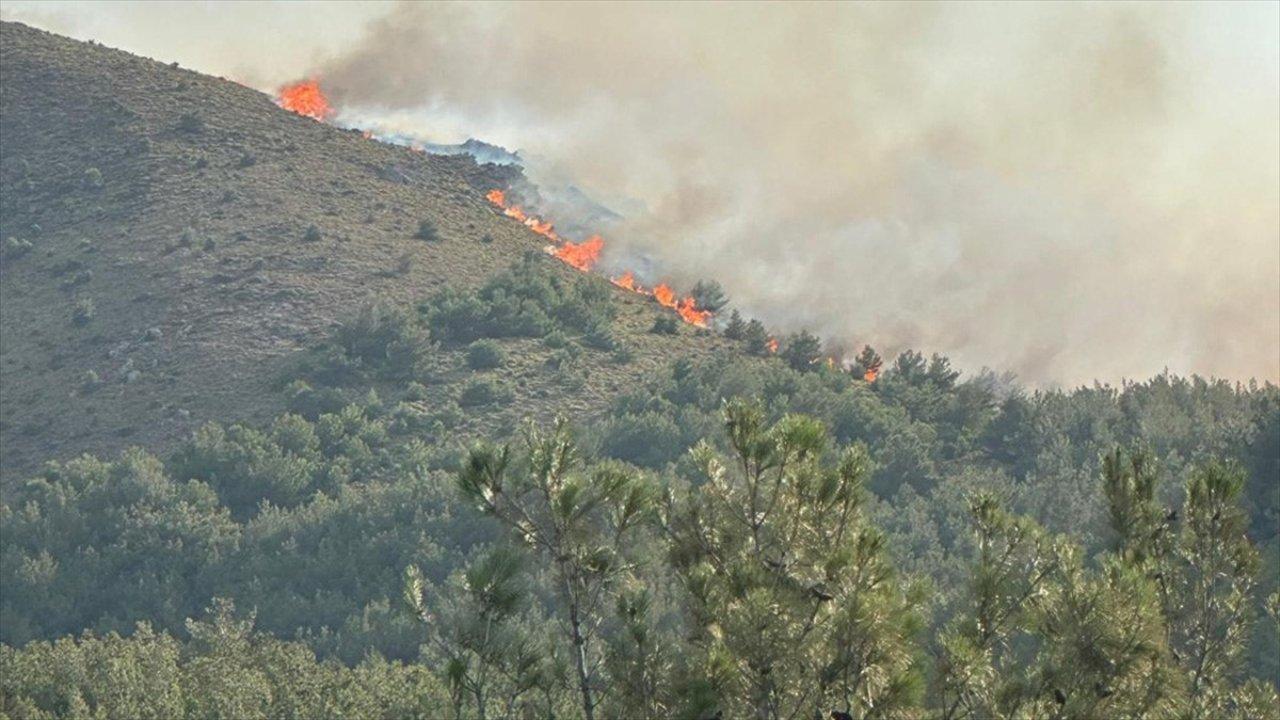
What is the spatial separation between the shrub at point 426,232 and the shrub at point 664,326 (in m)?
17.0

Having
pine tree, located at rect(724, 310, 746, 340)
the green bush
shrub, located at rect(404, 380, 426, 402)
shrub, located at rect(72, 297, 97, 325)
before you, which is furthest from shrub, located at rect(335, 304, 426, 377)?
pine tree, located at rect(724, 310, 746, 340)

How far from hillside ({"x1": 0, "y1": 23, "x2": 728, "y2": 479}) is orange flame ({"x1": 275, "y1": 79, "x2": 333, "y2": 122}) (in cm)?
381

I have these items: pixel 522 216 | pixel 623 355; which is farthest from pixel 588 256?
pixel 623 355

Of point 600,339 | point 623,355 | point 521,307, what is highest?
point 521,307

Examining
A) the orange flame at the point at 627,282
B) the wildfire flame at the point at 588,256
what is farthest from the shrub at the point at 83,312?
the orange flame at the point at 627,282

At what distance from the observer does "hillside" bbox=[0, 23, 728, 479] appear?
13762cm

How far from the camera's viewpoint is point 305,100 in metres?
189

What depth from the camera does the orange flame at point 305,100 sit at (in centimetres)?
18738

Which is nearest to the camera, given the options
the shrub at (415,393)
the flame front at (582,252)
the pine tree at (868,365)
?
the shrub at (415,393)

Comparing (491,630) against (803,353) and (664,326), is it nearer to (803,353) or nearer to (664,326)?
(803,353)

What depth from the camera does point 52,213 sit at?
159 m

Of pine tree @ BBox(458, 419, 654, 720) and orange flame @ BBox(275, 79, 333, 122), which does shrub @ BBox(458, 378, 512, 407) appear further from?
pine tree @ BBox(458, 419, 654, 720)

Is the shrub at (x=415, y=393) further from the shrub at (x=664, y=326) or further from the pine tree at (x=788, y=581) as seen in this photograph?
the pine tree at (x=788, y=581)

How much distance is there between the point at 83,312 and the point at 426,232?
28887 mm
